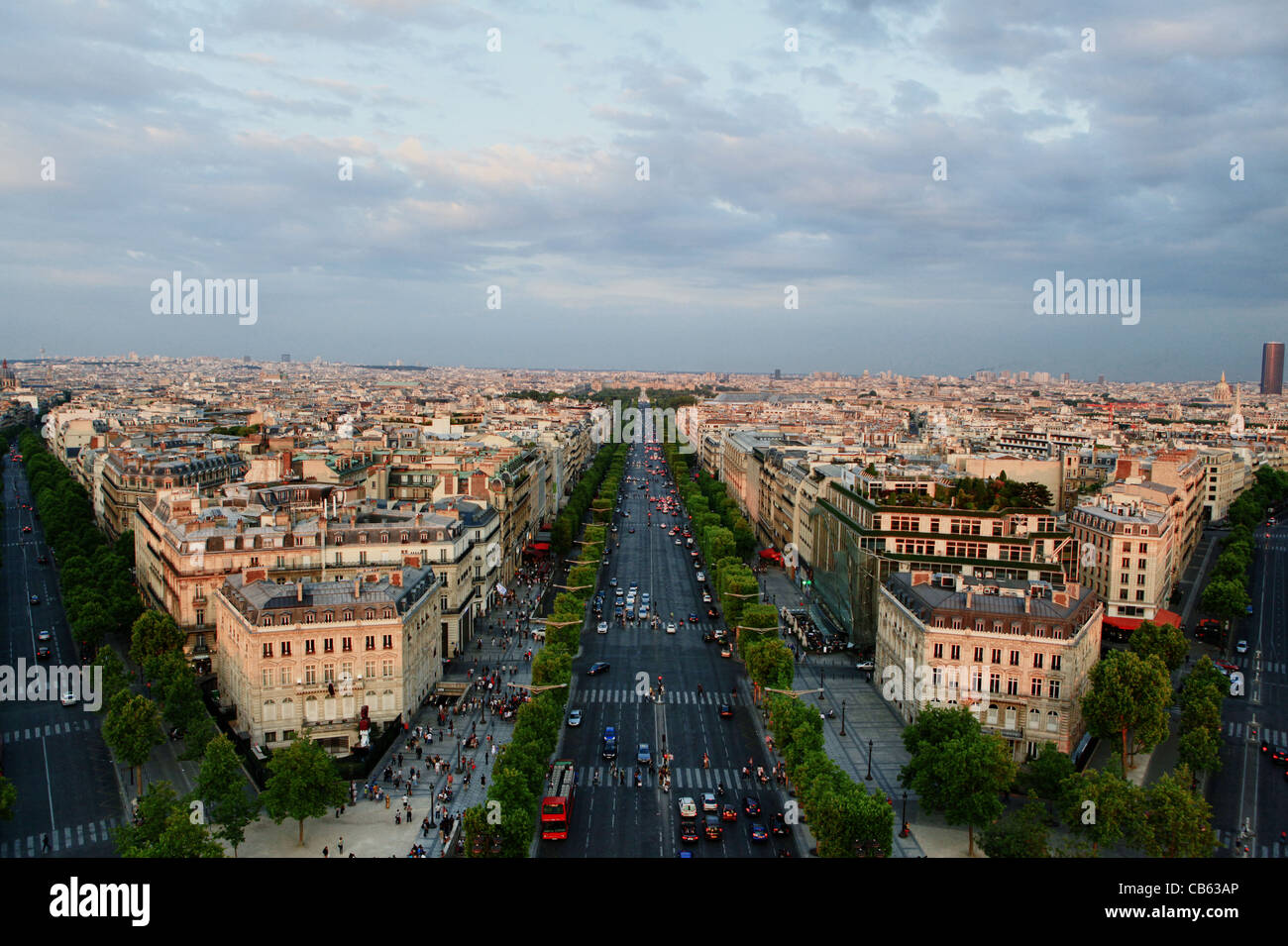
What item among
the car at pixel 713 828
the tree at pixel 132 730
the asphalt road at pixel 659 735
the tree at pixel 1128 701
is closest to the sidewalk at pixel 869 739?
the asphalt road at pixel 659 735

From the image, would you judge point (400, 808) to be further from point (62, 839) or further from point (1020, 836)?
point (1020, 836)

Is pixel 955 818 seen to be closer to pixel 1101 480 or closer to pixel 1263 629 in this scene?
pixel 1263 629

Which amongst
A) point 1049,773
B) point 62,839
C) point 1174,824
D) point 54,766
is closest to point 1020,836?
point 1174,824

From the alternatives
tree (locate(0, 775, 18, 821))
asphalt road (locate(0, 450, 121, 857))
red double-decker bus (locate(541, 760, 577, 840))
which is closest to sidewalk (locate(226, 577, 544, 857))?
red double-decker bus (locate(541, 760, 577, 840))

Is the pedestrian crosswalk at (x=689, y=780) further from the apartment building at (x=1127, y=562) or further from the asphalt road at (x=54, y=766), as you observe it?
the apartment building at (x=1127, y=562)

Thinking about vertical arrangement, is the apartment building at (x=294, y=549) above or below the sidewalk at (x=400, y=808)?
above
